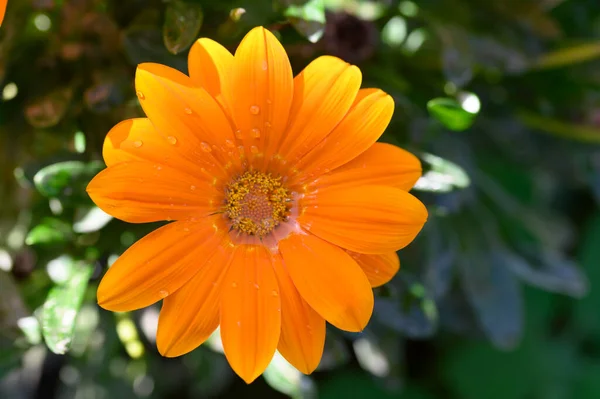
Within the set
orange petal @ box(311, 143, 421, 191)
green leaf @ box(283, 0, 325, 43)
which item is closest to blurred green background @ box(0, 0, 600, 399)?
green leaf @ box(283, 0, 325, 43)

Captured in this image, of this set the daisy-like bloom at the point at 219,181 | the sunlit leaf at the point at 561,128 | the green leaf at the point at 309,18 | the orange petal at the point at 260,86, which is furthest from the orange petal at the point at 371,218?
the sunlit leaf at the point at 561,128

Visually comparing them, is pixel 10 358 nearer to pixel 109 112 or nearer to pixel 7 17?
pixel 109 112

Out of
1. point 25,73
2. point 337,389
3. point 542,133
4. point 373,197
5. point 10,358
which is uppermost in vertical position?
point 373,197

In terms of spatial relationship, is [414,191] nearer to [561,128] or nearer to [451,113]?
[451,113]

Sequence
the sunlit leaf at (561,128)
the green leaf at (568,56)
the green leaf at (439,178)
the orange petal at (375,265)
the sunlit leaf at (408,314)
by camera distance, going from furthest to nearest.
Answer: the sunlit leaf at (561,128)
the green leaf at (568,56)
the sunlit leaf at (408,314)
the green leaf at (439,178)
the orange petal at (375,265)

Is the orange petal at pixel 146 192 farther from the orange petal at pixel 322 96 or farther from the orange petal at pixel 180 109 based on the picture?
the orange petal at pixel 322 96

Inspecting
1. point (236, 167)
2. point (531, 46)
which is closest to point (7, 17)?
point (236, 167)

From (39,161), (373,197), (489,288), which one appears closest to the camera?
(373,197)
